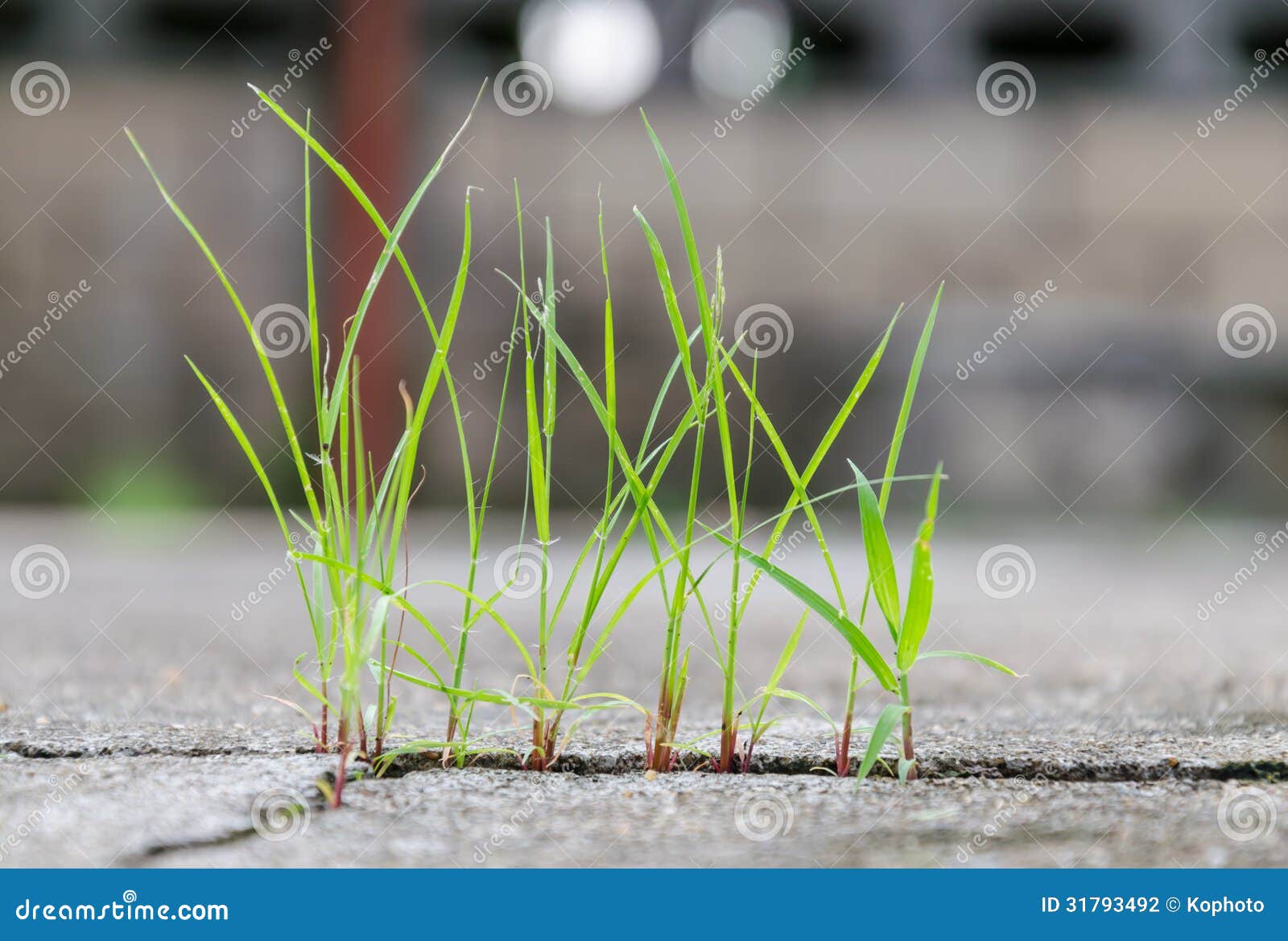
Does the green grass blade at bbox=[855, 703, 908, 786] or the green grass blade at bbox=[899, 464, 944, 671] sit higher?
the green grass blade at bbox=[899, 464, 944, 671]

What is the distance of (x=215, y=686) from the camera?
4.24ft

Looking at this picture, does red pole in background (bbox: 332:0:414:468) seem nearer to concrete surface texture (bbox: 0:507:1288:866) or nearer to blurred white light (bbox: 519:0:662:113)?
blurred white light (bbox: 519:0:662:113)

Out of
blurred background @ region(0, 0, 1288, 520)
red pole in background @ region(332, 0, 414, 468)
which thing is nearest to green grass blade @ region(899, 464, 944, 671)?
red pole in background @ region(332, 0, 414, 468)

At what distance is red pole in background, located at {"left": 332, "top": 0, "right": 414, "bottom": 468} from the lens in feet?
11.5

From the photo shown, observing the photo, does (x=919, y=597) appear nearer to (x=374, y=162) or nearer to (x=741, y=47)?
(x=374, y=162)

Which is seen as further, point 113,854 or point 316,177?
point 316,177

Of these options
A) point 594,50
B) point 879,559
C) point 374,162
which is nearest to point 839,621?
point 879,559

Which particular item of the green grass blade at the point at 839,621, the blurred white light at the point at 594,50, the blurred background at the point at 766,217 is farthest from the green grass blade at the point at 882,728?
the blurred white light at the point at 594,50

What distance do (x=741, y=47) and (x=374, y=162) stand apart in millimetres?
1288

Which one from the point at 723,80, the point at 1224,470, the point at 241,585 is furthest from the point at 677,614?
the point at 1224,470

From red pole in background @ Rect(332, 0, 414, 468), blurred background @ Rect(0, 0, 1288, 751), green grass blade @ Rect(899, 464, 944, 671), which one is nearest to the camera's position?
green grass blade @ Rect(899, 464, 944, 671)

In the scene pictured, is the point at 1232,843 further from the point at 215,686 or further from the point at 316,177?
the point at 316,177

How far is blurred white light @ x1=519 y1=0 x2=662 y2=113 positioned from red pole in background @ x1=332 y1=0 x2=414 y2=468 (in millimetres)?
442

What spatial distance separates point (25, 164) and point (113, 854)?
12.3 feet
